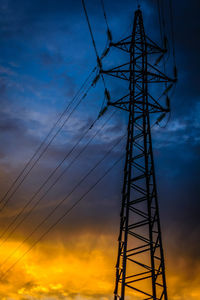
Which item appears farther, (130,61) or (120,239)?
(130,61)

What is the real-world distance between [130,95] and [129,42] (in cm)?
409

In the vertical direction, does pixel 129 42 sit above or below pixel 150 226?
above

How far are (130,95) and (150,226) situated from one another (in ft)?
26.8

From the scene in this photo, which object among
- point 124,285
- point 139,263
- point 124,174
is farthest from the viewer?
point 124,174

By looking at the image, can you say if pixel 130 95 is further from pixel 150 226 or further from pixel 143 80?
pixel 150 226

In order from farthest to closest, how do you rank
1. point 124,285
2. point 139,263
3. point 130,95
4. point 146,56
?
point 146,56, point 130,95, point 139,263, point 124,285

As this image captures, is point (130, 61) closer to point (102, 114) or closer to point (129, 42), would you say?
point (129, 42)

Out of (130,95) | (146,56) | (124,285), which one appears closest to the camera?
(124,285)

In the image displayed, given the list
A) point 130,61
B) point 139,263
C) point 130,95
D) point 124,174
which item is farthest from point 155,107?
point 139,263

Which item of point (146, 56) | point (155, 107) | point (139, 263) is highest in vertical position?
point (146, 56)

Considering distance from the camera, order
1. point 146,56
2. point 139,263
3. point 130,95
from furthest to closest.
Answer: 1. point 146,56
2. point 130,95
3. point 139,263

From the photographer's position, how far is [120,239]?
18.6 m

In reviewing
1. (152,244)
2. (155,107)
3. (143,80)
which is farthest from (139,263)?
(143,80)

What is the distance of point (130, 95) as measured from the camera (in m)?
21.5
